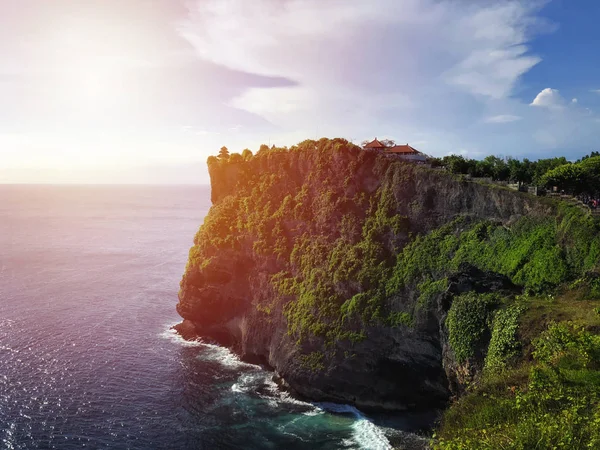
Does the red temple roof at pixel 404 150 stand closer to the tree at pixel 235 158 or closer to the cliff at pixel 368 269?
the cliff at pixel 368 269

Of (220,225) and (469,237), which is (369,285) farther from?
(220,225)

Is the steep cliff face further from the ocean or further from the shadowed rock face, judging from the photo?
the ocean

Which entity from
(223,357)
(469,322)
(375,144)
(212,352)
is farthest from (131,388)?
(375,144)

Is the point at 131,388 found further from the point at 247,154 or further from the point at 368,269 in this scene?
the point at 247,154

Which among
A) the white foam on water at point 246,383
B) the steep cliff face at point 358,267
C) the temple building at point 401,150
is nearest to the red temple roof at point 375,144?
the temple building at point 401,150

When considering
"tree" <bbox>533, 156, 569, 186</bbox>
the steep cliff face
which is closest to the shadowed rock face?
the steep cliff face

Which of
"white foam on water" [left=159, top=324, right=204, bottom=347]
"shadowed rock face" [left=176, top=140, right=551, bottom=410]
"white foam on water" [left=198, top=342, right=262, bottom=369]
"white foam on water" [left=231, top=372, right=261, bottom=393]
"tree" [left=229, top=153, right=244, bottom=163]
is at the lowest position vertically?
"white foam on water" [left=231, top=372, right=261, bottom=393]
